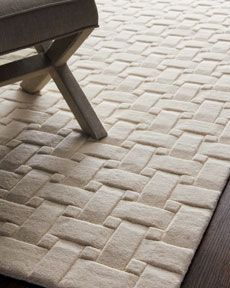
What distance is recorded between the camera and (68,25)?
1.02 metres

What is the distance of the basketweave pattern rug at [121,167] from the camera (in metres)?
0.87

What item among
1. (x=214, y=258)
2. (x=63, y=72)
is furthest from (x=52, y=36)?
(x=214, y=258)

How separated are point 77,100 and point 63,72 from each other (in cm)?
8

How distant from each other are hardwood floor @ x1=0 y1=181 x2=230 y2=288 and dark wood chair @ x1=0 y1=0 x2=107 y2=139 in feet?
1.41

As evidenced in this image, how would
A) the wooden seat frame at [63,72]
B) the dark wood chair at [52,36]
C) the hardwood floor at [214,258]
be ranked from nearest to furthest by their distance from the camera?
the hardwood floor at [214,258] < the dark wood chair at [52,36] < the wooden seat frame at [63,72]

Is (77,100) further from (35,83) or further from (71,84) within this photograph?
(35,83)

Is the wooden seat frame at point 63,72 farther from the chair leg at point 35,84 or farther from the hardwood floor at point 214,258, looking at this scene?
the hardwood floor at point 214,258

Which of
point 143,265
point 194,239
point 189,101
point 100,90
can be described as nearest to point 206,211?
point 194,239

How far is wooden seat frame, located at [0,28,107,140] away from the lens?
112 cm

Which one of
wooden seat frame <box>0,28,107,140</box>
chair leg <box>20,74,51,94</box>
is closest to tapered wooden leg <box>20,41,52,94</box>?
chair leg <box>20,74,51,94</box>

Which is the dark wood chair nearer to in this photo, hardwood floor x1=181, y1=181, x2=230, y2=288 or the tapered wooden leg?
the tapered wooden leg

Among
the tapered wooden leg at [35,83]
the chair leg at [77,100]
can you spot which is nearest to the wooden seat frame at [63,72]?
the chair leg at [77,100]

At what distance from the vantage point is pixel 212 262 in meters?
0.87

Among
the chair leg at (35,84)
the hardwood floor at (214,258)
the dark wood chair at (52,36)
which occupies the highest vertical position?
the dark wood chair at (52,36)
